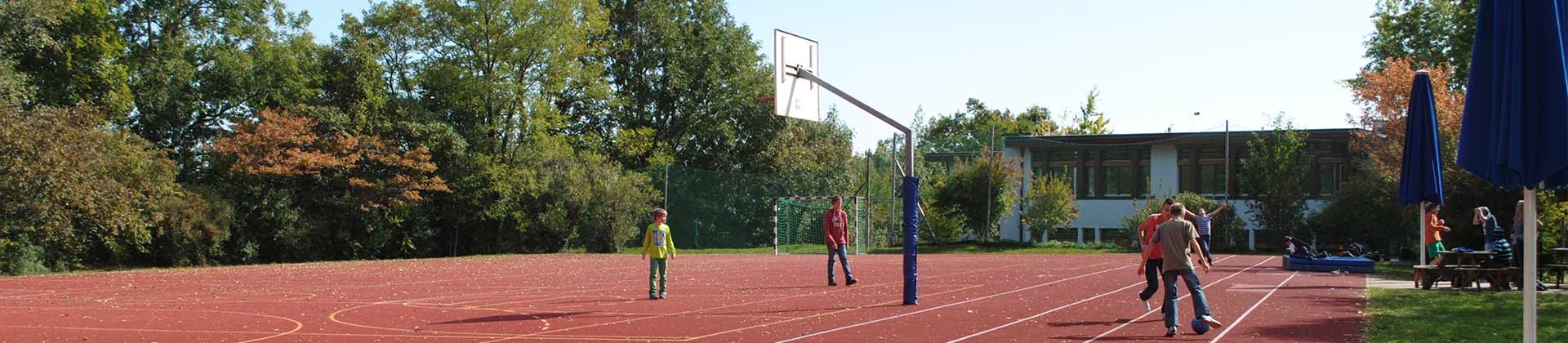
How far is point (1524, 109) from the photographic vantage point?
762 centimetres

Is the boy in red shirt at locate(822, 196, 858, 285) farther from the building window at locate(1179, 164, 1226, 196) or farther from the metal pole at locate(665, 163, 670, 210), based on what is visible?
the building window at locate(1179, 164, 1226, 196)

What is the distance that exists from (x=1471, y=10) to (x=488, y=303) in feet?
106

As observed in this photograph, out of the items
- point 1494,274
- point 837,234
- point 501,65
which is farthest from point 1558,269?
point 501,65

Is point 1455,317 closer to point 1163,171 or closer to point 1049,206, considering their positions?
point 1049,206

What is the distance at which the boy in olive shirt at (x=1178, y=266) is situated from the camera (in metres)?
11.7

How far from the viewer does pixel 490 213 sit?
149ft

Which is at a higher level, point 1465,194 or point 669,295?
point 1465,194

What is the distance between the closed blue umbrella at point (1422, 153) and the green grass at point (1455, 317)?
1.53 m

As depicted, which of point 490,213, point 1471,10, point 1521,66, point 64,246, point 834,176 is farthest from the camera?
point 834,176

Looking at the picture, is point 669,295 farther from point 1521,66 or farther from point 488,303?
point 1521,66

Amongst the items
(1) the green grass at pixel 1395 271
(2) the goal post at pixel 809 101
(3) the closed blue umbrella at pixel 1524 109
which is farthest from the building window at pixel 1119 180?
(3) the closed blue umbrella at pixel 1524 109

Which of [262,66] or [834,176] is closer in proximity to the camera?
[262,66]

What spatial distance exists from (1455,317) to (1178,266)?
14.1 ft

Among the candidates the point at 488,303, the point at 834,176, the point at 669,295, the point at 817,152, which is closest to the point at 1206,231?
the point at 669,295
